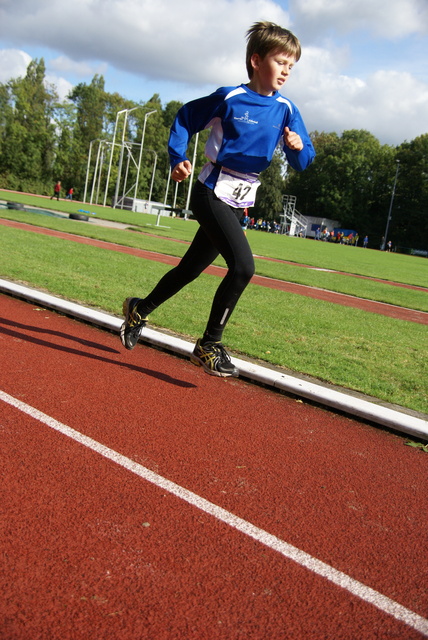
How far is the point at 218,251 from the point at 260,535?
100 inches

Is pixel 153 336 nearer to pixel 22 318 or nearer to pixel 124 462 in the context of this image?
pixel 22 318

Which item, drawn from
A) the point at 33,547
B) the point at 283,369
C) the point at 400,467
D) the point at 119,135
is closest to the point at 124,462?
the point at 33,547

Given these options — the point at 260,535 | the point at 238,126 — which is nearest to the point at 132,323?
the point at 238,126

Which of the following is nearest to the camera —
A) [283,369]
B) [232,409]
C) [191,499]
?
[191,499]

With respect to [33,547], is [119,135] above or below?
above

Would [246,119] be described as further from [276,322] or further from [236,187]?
[276,322]

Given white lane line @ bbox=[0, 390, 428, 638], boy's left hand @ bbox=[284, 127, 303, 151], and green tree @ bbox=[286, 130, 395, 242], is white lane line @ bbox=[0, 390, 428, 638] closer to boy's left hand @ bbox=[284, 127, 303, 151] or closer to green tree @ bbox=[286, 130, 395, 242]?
boy's left hand @ bbox=[284, 127, 303, 151]

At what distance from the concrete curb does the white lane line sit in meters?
1.91

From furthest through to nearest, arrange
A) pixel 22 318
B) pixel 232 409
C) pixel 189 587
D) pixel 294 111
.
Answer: pixel 22 318, pixel 294 111, pixel 232 409, pixel 189 587

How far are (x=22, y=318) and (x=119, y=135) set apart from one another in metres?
94.1

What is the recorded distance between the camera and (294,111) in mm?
4551

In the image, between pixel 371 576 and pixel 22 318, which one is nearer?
pixel 371 576

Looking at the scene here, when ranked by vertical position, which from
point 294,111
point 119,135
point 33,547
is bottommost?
point 33,547

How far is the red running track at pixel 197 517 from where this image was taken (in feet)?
6.61
